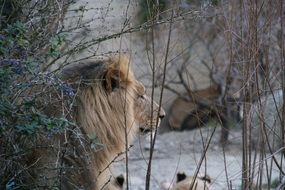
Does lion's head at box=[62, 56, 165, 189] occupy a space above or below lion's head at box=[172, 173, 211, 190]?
above

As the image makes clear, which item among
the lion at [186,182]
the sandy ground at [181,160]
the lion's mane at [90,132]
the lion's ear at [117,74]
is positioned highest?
the lion's ear at [117,74]

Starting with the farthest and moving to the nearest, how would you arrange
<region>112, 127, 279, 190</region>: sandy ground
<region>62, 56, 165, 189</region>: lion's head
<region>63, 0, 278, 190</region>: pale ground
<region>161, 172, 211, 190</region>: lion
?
<region>112, 127, 279, 190</region>: sandy ground
<region>63, 0, 278, 190</region>: pale ground
<region>161, 172, 211, 190</region>: lion
<region>62, 56, 165, 189</region>: lion's head

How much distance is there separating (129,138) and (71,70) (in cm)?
67

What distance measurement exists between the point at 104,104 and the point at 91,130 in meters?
0.19

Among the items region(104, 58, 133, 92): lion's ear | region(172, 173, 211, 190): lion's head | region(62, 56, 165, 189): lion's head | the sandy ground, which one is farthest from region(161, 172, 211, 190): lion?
region(104, 58, 133, 92): lion's ear

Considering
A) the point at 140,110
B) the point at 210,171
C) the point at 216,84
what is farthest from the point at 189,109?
the point at 140,110

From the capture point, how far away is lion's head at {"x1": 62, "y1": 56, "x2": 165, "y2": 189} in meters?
4.54

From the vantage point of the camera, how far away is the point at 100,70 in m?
4.55

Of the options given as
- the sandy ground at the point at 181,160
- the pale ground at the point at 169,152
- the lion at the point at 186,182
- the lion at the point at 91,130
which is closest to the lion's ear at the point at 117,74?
the lion at the point at 91,130

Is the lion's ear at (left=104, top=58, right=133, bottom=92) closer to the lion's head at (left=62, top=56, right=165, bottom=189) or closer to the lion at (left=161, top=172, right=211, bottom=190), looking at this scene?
the lion's head at (left=62, top=56, right=165, bottom=189)

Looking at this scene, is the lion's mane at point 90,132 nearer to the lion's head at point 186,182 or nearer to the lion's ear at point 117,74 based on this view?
the lion's ear at point 117,74

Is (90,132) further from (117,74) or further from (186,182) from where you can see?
(186,182)

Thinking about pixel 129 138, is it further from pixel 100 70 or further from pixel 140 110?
Result: pixel 100 70

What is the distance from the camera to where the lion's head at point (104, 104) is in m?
4.54
